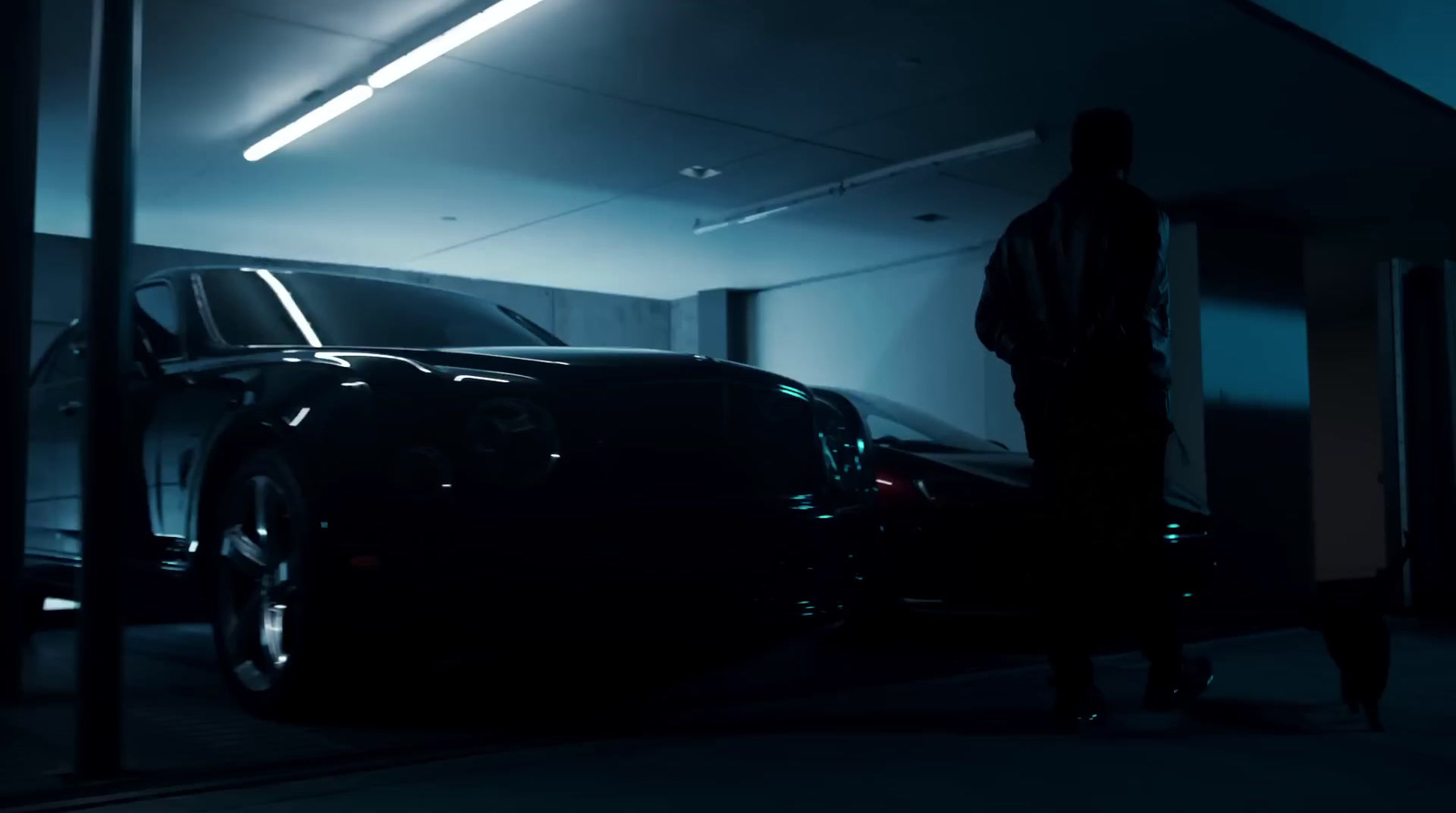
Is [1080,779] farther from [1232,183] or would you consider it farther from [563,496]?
A: [1232,183]

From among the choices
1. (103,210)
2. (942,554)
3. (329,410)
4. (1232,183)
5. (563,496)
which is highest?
(1232,183)

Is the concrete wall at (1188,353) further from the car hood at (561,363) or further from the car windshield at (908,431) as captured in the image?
the car hood at (561,363)

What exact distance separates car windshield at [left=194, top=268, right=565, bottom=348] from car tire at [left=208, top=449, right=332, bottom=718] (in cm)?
65

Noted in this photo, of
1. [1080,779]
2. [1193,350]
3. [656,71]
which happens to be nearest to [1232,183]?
[1193,350]

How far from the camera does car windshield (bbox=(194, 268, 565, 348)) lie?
457 centimetres

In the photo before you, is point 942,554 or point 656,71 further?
point 656,71

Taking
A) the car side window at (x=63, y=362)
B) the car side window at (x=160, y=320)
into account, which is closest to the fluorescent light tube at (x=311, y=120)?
the car side window at (x=63, y=362)

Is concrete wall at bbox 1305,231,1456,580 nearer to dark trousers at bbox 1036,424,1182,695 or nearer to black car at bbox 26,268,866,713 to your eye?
dark trousers at bbox 1036,424,1182,695

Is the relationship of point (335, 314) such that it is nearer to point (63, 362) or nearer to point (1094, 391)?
point (63, 362)

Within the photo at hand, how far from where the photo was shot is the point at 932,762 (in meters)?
3.37

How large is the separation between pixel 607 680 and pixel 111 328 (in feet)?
7.49

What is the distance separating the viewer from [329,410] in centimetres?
366

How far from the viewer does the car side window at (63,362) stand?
5637 millimetres

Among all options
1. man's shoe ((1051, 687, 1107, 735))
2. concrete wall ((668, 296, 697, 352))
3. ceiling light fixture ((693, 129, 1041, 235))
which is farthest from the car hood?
concrete wall ((668, 296, 697, 352))
